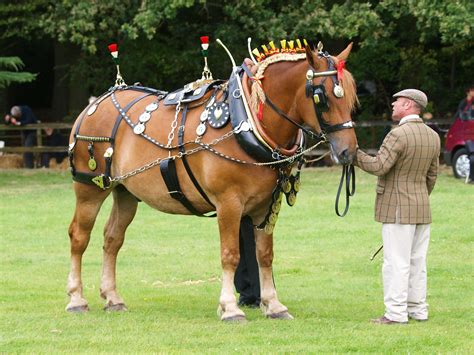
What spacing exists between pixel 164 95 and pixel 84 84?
21336 mm

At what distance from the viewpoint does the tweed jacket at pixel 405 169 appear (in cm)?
887

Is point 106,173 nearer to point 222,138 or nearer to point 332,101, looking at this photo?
point 222,138

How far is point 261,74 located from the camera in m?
9.19

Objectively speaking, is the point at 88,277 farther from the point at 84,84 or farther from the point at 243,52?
the point at 84,84

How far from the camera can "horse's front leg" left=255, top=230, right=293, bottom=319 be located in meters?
9.61

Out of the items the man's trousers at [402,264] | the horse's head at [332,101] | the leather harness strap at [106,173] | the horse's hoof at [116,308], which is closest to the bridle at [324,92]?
the horse's head at [332,101]

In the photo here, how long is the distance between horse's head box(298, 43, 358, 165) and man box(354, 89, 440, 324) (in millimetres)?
207

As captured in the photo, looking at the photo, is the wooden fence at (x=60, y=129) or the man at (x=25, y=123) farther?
the man at (x=25, y=123)

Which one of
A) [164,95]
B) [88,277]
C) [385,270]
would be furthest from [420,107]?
[88,277]

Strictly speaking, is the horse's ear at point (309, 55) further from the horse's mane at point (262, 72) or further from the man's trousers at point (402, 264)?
the man's trousers at point (402, 264)

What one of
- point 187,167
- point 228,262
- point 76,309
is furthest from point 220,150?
point 76,309

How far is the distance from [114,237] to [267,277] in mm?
1764

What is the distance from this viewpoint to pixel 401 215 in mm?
8930

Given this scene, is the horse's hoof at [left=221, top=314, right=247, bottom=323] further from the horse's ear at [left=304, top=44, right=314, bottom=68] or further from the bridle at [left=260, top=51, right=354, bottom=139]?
the horse's ear at [left=304, top=44, right=314, bottom=68]
